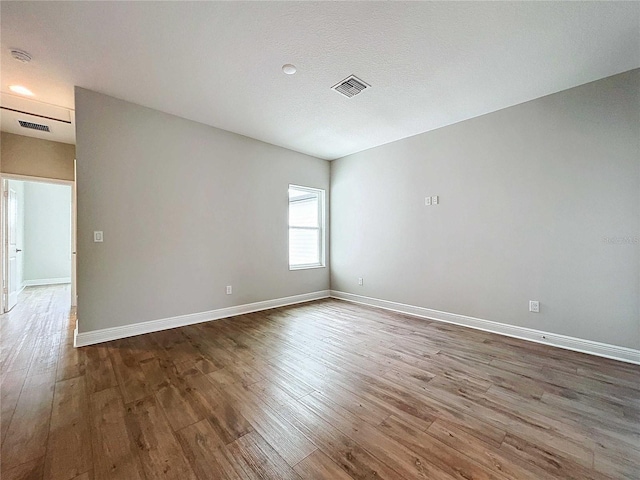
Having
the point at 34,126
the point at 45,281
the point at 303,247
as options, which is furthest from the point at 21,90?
the point at 45,281

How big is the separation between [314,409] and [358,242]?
3377mm

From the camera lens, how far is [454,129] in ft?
12.0

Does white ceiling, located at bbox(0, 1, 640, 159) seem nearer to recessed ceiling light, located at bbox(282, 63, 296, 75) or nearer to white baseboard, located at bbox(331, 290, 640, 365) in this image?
recessed ceiling light, located at bbox(282, 63, 296, 75)

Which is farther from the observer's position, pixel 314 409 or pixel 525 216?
pixel 525 216

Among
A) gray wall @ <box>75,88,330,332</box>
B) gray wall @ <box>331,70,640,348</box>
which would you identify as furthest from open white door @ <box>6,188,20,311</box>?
gray wall @ <box>331,70,640,348</box>

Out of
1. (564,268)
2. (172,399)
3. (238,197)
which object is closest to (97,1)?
(238,197)

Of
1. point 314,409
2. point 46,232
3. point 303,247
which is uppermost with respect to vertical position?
point 46,232

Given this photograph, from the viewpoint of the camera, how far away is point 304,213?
5.25 meters

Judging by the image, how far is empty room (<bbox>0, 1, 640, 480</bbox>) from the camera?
1549 mm

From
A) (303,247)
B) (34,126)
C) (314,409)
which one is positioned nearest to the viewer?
(314,409)

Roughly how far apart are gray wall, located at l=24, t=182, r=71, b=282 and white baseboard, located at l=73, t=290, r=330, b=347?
18.4 ft

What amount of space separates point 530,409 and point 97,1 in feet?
13.4

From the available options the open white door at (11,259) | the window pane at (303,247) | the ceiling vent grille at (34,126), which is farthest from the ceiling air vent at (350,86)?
the open white door at (11,259)

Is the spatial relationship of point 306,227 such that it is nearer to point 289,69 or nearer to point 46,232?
point 289,69
